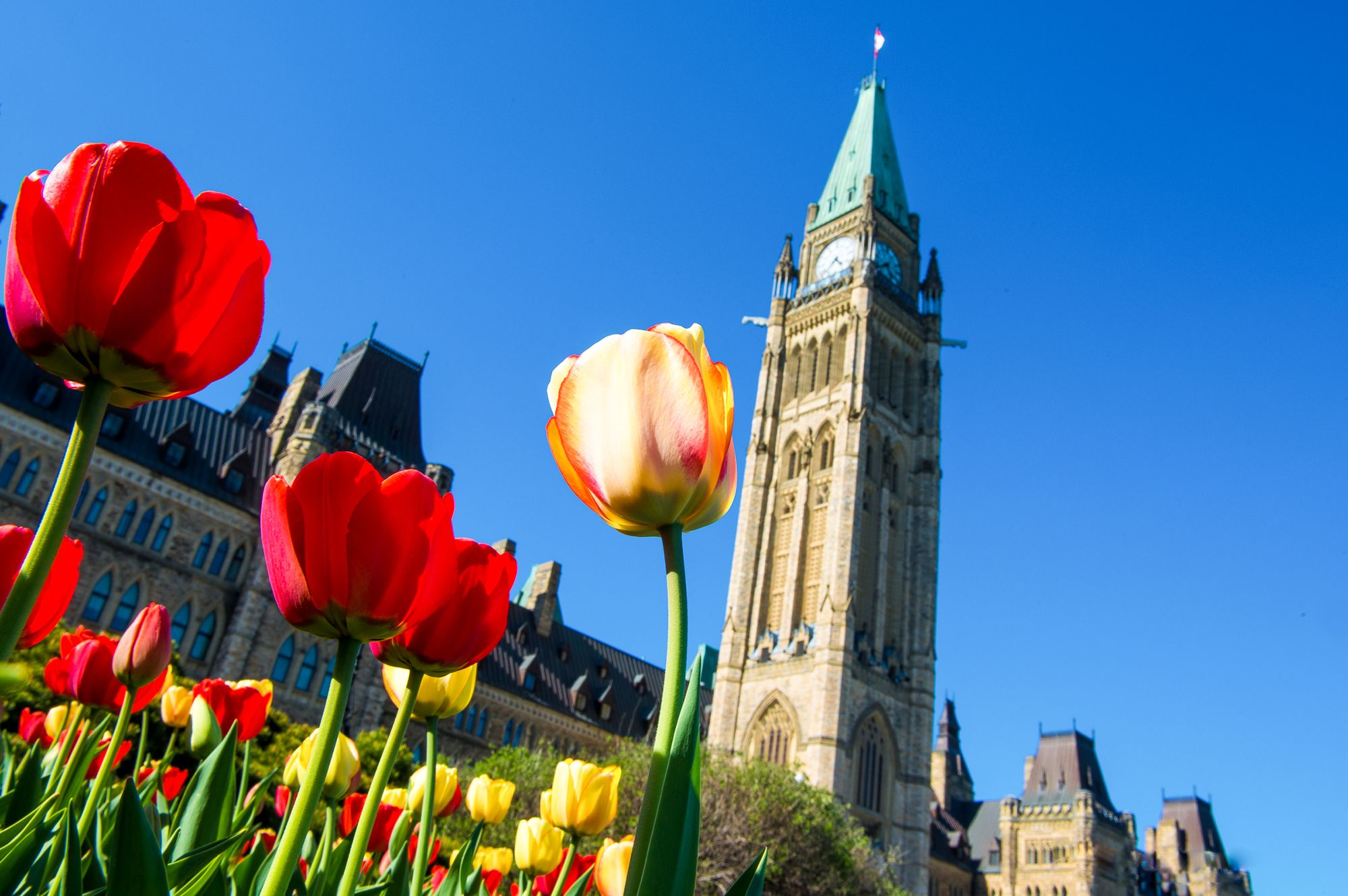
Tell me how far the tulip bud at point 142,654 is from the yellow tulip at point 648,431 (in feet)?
4.68

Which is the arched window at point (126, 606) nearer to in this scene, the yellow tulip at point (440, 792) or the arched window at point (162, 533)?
the arched window at point (162, 533)

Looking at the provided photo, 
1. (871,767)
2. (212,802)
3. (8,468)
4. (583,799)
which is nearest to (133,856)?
(212,802)

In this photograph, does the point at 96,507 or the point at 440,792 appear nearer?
the point at 440,792

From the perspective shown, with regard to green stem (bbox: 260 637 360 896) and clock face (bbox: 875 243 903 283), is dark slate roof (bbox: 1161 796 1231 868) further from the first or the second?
green stem (bbox: 260 637 360 896)

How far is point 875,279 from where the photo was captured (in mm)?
44438

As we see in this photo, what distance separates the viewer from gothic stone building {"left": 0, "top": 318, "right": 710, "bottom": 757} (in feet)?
81.1

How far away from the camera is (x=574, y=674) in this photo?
41.1 metres

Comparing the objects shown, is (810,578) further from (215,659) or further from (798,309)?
(215,659)

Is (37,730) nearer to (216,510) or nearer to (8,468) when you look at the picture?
(8,468)

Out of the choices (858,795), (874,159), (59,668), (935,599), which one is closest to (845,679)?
(858,795)

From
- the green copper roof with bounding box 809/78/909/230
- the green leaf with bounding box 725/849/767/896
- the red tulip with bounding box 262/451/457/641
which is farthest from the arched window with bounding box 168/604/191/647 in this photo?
the green copper roof with bounding box 809/78/909/230

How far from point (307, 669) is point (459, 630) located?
1164 inches

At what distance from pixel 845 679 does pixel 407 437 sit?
19173 millimetres

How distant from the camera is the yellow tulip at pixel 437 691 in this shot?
185 cm
